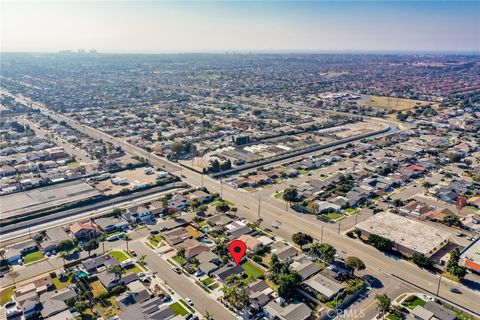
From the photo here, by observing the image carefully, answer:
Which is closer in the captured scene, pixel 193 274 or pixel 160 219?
pixel 193 274

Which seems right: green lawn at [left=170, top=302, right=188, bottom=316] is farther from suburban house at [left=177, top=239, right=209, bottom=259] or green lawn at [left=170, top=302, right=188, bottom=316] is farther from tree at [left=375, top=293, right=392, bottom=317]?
tree at [left=375, top=293, right=392, bottom=317]

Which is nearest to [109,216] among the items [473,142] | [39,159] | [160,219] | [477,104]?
[160,219]

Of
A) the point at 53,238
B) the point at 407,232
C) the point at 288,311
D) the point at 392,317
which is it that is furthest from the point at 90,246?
the point at 407,232

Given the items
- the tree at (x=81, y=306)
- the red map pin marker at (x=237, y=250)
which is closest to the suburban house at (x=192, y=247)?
the red map pin marker at (x=237, y=250)

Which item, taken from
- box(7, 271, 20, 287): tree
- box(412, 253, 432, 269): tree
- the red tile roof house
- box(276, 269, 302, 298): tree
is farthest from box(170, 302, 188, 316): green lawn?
box(412, 253, 432, 269): tree

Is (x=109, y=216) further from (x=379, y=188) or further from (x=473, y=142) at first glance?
(x=473, y=142)

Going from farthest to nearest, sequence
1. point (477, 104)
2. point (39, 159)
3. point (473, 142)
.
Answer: point (477, 104), point (473, 142), point (39, 159)

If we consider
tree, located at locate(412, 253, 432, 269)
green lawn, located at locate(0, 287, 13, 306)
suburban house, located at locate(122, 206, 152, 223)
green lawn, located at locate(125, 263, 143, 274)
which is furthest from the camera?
suburban house, located at locate(122, 206, 152, 223)
